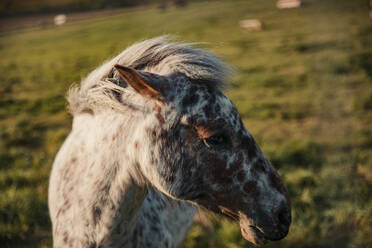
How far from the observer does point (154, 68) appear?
1.81m

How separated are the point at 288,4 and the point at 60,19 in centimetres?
1914

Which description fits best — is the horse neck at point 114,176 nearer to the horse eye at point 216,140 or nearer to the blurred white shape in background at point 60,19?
the horse eye at point 216,140

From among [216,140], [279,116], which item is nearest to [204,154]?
[216,140]

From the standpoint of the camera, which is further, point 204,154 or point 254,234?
point 254,234

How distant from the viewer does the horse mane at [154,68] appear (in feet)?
5.50

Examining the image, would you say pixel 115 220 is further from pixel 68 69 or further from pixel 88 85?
pixel 68 69

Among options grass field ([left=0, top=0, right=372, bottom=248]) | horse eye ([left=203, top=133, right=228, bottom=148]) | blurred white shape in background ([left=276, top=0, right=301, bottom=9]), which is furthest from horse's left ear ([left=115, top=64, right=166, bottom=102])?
blurred white shape in background ([left=276, top=0, right=301, bottom=9])

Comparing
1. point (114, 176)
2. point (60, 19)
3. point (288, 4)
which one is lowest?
point (114, 176)

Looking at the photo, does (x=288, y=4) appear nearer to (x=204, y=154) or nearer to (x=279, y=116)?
(x=279, y=116)

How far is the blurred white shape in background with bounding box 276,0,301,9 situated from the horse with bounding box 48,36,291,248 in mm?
26110

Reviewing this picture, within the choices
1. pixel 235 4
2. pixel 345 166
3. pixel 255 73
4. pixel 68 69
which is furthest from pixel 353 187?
pixel 235 4

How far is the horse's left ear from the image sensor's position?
152cm

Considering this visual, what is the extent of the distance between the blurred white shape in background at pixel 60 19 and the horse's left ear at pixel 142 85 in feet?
73.0

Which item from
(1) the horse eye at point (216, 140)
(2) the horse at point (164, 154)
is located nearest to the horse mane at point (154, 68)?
(2) the horse at point (164, 154)
